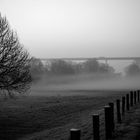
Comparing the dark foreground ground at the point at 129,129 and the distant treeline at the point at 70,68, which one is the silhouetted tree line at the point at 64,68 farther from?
the dark foreground ground at the point at 129,129

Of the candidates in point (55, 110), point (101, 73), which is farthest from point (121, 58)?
point (55, 110)

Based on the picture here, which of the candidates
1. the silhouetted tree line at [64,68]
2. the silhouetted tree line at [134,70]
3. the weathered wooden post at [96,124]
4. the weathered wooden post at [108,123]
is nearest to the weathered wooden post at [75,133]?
the weathered wooden post at [96,124]

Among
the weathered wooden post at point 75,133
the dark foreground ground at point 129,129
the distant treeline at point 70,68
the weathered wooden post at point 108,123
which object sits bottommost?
the dark foreground ground at point 129,129

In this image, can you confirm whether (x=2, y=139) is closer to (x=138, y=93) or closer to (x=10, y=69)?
(x=10, y=69)

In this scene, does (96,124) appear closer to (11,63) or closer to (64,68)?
(11,63)

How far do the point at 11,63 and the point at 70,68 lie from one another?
302 feet

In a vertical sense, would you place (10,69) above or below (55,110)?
above

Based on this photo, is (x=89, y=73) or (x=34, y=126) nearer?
(x=34, y=126)

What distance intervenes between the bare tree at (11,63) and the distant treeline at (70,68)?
2615 inches

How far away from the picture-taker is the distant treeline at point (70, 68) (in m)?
108

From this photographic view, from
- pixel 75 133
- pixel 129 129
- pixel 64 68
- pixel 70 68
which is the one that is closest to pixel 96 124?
pixel 75 133

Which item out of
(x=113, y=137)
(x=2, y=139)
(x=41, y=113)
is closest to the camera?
(x=113, y=137)

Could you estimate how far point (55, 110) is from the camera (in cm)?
2527

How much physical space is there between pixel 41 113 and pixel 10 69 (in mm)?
4429
